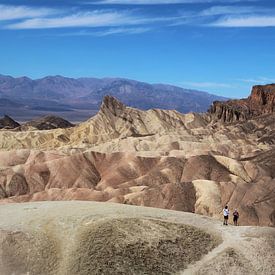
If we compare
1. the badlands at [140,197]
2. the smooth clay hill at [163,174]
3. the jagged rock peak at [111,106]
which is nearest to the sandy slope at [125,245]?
the badlands at [140,197]

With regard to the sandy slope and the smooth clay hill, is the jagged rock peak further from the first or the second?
the sandy slope

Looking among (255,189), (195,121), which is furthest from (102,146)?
(195,121)

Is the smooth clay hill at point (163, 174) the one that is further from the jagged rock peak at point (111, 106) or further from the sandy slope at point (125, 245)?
the sandy slope at point (125, 245)

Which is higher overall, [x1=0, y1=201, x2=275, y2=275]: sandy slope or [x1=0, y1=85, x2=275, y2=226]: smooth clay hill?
[x1=0, y1=201, x2=275, y2=275]: sandy slope

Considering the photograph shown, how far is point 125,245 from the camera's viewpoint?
4769 cm

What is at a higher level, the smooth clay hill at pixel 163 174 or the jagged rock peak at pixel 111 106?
the jagged rock peak at pixel 111 106

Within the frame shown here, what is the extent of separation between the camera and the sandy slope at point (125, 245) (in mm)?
46344

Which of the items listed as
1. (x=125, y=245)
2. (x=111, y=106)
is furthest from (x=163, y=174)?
(x=111, y=106)

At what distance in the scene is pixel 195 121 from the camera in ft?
625

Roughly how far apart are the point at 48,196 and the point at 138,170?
1955cm

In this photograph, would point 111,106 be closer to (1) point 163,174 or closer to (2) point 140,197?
(1) point 163,174

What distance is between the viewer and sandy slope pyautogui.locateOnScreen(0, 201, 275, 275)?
46.3 metres

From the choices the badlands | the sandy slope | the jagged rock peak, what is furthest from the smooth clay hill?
the sandy slope

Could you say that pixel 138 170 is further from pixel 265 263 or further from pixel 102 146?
pixel 265 263
